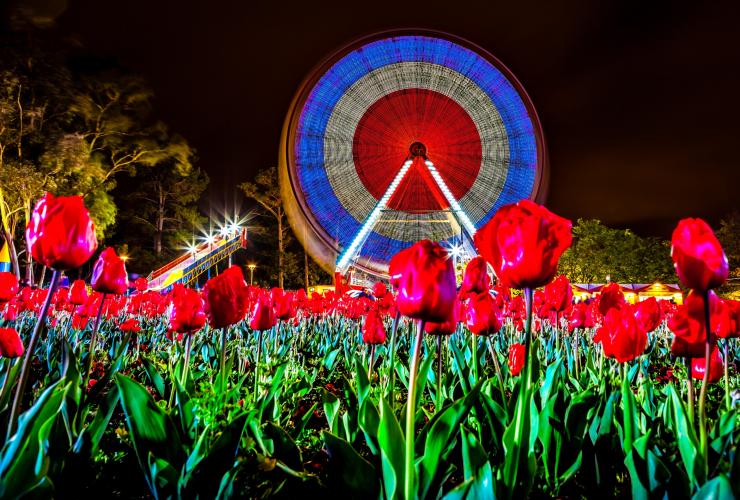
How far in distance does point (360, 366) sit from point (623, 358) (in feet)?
2.72

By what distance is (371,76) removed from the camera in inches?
822

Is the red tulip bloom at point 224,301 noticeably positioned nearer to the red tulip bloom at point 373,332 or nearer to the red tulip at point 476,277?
the red tulip bloom at point 373,332

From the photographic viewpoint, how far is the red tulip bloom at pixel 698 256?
3.35 feet

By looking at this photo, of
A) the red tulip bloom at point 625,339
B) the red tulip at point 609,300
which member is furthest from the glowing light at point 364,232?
the red tulip bloom at point 625,339

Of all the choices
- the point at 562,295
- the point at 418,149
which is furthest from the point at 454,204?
the point at 562,295

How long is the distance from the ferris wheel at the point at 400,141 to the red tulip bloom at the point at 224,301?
1683 centimetres

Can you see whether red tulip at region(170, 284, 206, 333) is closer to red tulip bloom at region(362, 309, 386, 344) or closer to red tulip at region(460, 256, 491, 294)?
red tulip bloom at region(362, 309, 386, 344)

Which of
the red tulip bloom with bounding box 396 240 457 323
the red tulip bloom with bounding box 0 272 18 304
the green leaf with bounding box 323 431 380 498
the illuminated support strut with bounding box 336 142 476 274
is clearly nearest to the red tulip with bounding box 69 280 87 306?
the red tulip bloom with bounding box 0 272 18 304

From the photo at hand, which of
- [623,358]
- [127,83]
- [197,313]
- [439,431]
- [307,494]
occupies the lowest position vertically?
[307,494]

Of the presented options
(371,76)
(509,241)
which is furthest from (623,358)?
(371,76)

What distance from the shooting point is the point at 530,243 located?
3.43 ft

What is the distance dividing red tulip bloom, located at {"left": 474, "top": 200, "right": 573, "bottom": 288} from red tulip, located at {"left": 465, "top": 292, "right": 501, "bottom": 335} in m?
0.59

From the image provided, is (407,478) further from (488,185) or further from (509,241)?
(488,185)

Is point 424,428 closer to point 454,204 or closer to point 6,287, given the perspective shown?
point 6,287
